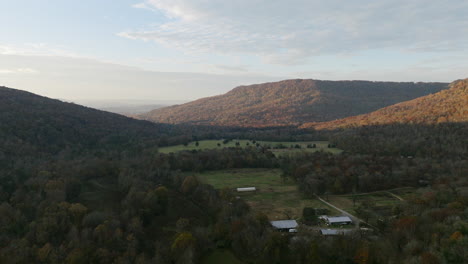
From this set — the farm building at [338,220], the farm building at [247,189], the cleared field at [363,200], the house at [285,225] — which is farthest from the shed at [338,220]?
the farm building at [247,189]

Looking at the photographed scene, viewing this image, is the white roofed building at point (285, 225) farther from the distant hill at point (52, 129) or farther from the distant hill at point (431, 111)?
the distant hill at point (431, 111)

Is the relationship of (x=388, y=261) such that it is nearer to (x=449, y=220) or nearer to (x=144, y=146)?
(x=449, y=220)

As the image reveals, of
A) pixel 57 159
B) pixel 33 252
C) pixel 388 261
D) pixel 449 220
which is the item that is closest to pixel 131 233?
pixel 33 252

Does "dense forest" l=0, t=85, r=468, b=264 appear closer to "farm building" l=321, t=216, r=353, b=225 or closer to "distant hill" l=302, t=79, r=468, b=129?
"farm building" l=321, t=216, r=353, b=225

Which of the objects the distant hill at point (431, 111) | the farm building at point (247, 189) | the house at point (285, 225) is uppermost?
the distant hill at point (431, 111)

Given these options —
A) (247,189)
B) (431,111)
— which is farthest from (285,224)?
(431,111)

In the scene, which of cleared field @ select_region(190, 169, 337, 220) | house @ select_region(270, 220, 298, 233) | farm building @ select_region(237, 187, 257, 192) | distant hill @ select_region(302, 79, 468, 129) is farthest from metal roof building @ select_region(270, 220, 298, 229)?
distant hill @ select_region(302, 79, 468, 129)

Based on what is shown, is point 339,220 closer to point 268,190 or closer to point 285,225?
point 285,225
